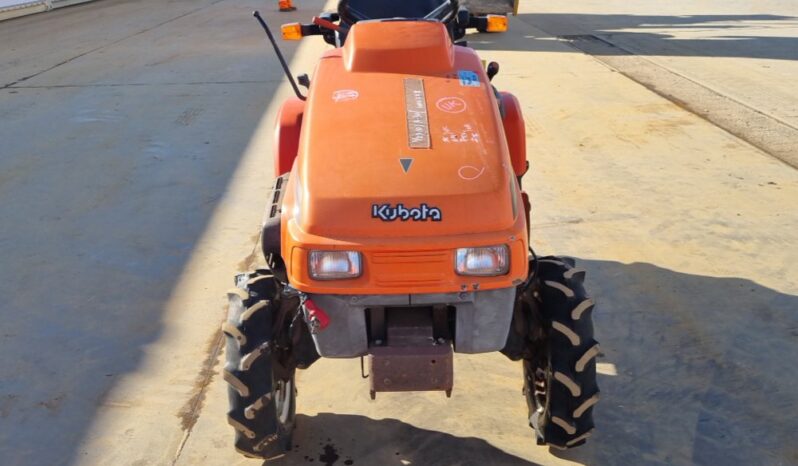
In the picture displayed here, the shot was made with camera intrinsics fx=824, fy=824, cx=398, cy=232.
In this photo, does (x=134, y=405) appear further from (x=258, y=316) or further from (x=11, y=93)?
(x=11, y=93)

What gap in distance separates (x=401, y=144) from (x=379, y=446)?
51.2 inches

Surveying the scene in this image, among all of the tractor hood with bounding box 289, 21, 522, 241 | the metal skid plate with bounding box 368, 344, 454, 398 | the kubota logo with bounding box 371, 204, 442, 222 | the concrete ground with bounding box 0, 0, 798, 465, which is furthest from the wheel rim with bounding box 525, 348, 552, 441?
the kubota logo with bounding box 371, 204, 442, 222

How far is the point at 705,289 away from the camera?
4.71 m

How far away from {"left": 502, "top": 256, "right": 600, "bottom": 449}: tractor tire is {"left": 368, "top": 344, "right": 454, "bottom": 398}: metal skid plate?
→ 1.47 ft

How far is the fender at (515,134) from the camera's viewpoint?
373 centimetres

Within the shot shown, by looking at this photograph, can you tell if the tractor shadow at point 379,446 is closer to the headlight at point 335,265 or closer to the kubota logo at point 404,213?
the headlight at point 335,265

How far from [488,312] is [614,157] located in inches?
182

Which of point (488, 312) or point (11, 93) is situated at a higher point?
point (488, 312)

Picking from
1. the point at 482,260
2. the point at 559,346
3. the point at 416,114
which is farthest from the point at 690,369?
the point at 416,114

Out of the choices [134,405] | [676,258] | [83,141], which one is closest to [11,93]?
[83,141]

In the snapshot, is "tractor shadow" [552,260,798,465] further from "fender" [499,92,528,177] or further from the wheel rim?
"fender" [499,92,528,177]

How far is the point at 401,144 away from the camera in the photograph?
295 cm

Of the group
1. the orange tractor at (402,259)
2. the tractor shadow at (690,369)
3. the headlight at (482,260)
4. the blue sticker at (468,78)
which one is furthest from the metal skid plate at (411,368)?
the blue sticker at (468,78)

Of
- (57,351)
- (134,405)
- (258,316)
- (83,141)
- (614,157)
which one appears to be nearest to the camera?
(258,316)
